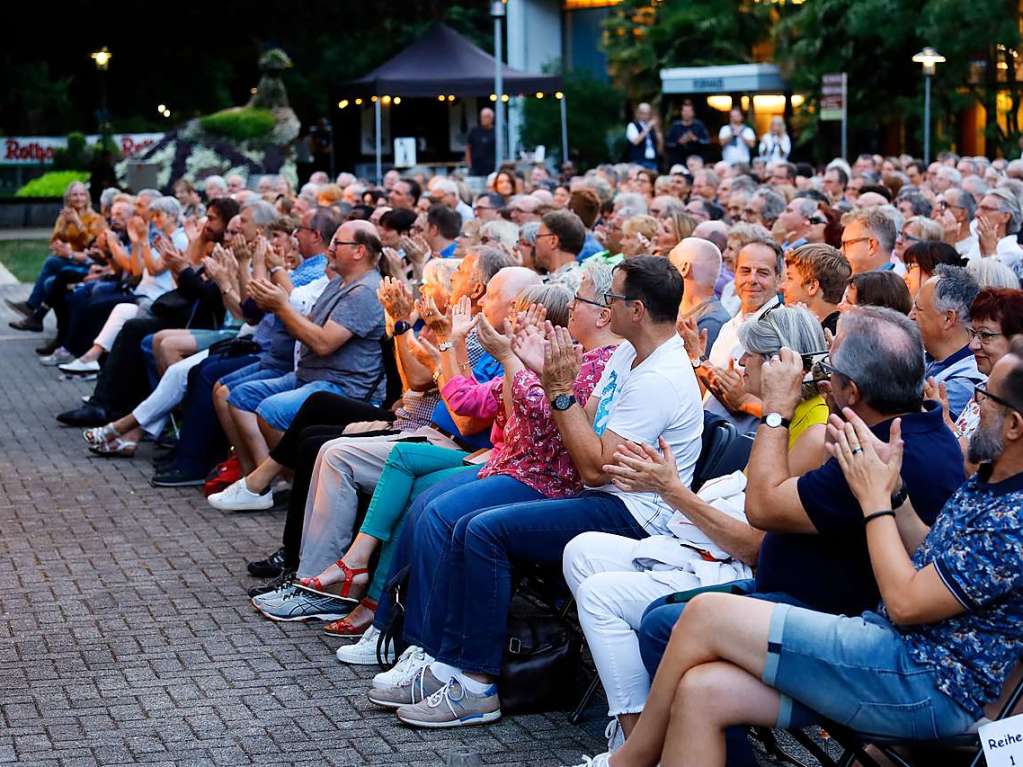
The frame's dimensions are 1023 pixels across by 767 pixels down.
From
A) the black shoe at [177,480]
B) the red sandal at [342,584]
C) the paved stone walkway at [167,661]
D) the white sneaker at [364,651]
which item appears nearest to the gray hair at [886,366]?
the paved stone walkway at [167,661]

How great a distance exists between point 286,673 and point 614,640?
178 centimetres

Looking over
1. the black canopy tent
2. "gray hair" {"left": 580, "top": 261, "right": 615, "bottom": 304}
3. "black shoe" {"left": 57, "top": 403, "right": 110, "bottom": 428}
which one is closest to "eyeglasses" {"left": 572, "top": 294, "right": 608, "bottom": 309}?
"gray hair" {"left": 580, "top": 261, "right": 615, "bottom": 304}

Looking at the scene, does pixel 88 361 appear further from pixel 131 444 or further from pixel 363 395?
pixel 363 395

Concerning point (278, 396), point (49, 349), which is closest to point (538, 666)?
point (278, 396)

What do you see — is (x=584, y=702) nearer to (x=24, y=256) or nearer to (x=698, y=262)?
(x=698, y=262)

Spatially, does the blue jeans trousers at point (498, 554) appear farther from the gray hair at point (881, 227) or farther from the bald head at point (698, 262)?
the gray hair at point (881, 227)

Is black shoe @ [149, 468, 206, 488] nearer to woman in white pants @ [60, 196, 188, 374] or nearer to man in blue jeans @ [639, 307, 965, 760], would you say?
woman in white pants @ [60, 196, 188, 374]

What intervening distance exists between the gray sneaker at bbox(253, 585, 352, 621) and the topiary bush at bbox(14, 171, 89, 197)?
3056 cm

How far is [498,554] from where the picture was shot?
565 cm

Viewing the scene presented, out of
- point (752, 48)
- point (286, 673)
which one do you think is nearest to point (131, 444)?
point (286, 673)

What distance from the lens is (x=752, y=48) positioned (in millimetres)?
42156

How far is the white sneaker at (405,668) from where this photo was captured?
5.82 metres

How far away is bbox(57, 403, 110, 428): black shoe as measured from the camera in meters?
12.0

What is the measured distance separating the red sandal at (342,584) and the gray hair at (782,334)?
7.83ft
